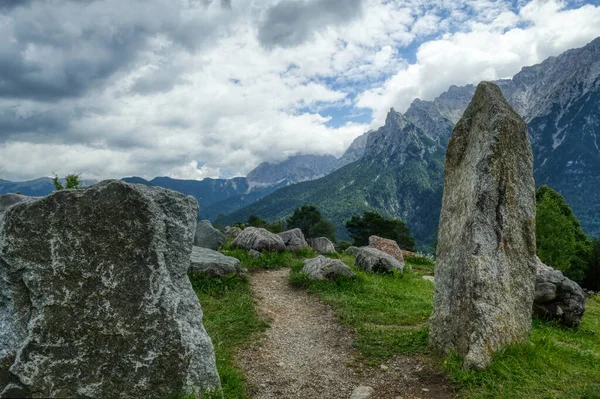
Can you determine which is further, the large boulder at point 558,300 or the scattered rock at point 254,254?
the scattered rock at point 254,254

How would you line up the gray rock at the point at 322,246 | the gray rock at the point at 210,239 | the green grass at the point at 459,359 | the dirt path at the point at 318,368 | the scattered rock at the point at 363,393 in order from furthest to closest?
1. the gray rock at the point at 322,246
2. the gray rock at the point at 210,239
3. the dirt path at the point at 318,368
4. the scattered rock at the point at 363,393
5. the green grass at the point at 459,359

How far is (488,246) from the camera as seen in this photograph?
9477 millimetres

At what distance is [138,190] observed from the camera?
23.7 ft

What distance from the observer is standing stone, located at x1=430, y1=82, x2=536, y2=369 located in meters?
9.02

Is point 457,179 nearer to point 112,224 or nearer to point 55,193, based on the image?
point 112,224

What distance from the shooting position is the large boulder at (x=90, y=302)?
20.3ft

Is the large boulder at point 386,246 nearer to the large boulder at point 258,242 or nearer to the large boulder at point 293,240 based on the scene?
the large boulder at point 293,240

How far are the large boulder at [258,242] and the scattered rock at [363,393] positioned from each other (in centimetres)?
1601

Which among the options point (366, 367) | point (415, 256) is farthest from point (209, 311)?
point (415, 256)

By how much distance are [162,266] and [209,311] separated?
7.01 m

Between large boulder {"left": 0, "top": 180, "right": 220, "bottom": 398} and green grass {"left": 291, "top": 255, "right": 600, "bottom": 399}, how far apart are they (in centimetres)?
548

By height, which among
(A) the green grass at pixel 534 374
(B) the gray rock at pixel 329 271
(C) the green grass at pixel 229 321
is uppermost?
(B) the gray rock at pixel 329 271

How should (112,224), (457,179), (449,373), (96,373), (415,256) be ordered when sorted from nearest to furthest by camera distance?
(96,373) < (112,224) < (449,373) < (457,179) < (415,256)

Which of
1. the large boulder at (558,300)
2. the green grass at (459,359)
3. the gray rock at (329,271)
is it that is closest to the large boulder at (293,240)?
the green grass at (459,359)
